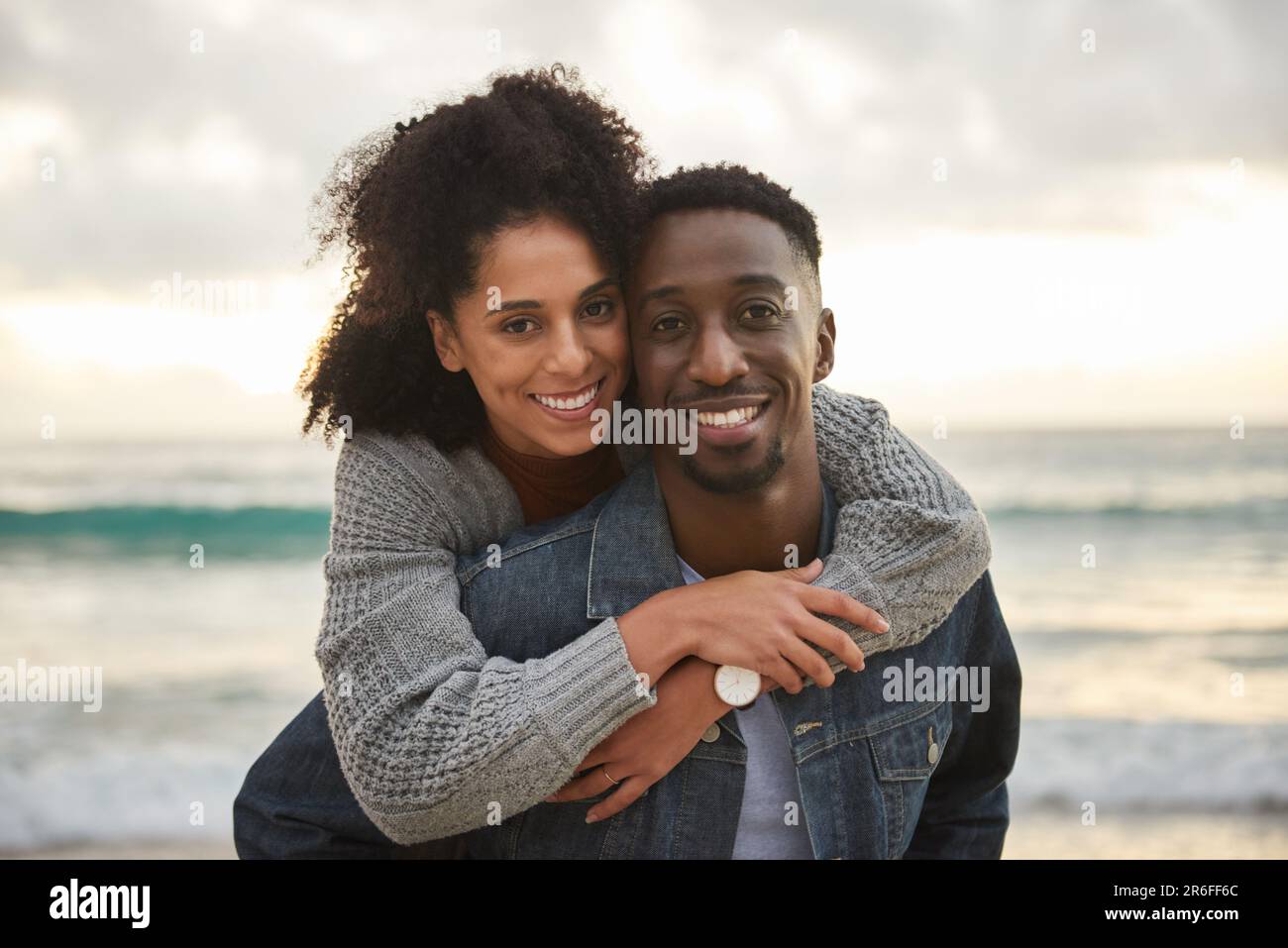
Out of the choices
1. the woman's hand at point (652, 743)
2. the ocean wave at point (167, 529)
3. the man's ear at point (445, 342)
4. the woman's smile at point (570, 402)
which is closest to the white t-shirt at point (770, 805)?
the woman's hand at point (652, 743)

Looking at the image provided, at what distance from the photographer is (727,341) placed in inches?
98.0

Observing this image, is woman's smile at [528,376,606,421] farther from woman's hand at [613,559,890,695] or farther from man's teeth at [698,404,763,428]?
woman's hand at [613,559,890,695]

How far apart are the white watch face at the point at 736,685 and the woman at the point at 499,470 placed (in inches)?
1.2

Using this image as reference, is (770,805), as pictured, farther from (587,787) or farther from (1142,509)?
(1142,509)

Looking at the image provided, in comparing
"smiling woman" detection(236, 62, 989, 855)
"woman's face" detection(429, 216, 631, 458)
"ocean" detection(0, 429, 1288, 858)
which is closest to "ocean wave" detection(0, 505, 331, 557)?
"ocean" detection(0, 429, 1288, 858)

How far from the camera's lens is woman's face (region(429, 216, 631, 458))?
2699mm

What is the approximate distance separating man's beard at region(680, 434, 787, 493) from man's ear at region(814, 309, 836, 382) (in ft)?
1.06

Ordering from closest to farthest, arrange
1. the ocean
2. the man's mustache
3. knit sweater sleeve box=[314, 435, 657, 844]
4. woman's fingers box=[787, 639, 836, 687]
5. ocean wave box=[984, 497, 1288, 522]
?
knit sweater sleeve box=[314, 435, 657, 844]
woman's fingers box=[787, 639, 836, 687]
the man's mustache
the ocean
ocean wave box=[984, 497, 1288, 522]

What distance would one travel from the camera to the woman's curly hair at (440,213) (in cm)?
270

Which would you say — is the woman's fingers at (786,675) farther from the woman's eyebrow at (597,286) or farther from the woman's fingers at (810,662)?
the woman's eyebrow at (597,286)

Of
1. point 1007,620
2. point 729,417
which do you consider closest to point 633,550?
point 729,417

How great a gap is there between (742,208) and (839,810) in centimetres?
124
